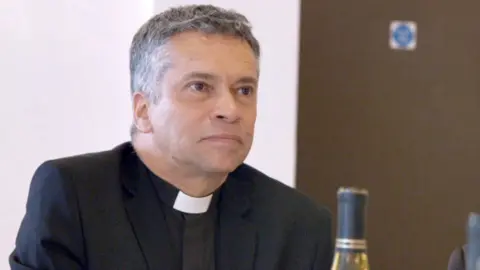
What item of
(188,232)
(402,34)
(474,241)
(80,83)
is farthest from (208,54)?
(402,34)

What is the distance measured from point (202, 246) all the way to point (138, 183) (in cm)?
20

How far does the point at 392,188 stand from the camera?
3.22m

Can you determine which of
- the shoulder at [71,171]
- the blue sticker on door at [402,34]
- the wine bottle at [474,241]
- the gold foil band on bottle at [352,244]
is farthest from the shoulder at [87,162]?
the blue sticker on door at [402,34]

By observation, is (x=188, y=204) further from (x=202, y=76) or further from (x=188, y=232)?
(x=202, y=76)

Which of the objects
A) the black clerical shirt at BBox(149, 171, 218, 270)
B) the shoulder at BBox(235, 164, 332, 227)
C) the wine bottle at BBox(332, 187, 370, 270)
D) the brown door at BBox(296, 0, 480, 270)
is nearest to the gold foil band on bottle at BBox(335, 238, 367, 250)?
the wine bottle at BBox(332, 187, 370, 270)

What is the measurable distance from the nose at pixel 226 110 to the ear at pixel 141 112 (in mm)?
206

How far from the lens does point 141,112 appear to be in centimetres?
182

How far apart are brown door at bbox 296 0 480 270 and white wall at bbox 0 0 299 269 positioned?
0.27 meters

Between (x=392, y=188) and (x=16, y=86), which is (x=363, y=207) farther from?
(x=392, y=188)

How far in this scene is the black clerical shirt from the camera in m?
1.77

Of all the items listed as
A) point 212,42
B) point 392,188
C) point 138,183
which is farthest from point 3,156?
point 392,188

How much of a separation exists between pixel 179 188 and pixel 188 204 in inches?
1.7

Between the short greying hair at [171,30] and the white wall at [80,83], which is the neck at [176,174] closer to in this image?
the short greying hair at [171,30]

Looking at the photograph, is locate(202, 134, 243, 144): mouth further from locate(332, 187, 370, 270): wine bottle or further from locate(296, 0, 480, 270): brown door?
locate(296, 0, 480, 270): brown door
